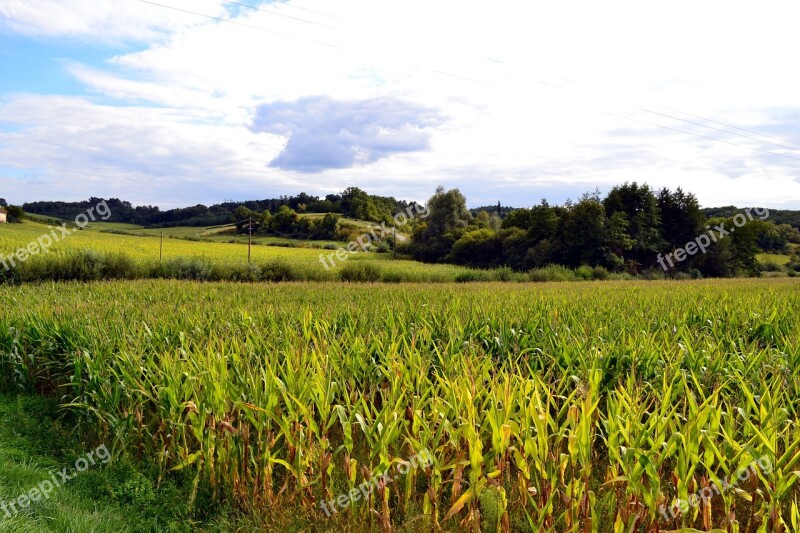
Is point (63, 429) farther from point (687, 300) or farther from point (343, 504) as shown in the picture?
point (687, 300)

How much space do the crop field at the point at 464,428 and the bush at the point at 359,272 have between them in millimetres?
20572

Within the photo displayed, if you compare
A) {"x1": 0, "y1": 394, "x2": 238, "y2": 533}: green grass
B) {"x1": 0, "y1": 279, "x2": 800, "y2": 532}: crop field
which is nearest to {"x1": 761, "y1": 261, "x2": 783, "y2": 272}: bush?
{"x1": 0, "y1": 279, "x2": 800, "y2": 532}: crop field

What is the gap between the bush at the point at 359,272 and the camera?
1145 inches

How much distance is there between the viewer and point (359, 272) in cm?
2952

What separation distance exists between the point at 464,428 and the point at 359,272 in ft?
84.7

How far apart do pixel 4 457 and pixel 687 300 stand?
14358mm

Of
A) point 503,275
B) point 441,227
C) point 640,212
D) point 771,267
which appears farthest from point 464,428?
point 771,267

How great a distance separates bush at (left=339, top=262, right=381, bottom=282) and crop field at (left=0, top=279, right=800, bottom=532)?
2057 cm

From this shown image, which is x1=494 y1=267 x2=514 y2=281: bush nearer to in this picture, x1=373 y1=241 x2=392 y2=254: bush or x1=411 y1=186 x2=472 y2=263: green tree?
x1=411 y1=186 x2=472 y2=263: green tree

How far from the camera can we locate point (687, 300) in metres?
14.0

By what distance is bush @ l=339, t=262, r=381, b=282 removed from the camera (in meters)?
29.1

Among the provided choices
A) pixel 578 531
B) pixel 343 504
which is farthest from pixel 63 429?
pixel 578 531

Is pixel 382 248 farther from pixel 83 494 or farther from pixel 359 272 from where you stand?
pixel 83 494

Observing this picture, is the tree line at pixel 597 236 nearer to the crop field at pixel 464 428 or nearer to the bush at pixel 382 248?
the bush at pixel 382 248
